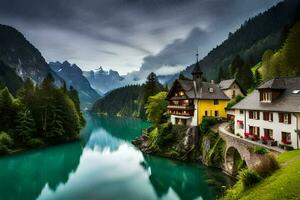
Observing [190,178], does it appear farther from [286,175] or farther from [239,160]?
[286,175]

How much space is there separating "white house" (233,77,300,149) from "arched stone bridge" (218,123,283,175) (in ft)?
8.23

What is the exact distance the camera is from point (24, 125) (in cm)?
6731

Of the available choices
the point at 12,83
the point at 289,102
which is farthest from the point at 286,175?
the point at 12,83

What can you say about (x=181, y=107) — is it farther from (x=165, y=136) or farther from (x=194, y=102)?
(x=165, y=136)

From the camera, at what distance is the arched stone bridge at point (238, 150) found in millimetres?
30797

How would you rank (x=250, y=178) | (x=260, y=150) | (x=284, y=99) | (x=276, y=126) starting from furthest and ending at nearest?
1. (x=284, y=99)
2. (x=276, y=126)
3. (x=260, y=150)
4. (x=250, y=178)

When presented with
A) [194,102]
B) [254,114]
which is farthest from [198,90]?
[254,114]

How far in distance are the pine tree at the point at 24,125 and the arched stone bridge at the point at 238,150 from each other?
161 feet

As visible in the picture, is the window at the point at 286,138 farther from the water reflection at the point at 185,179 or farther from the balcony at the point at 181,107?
the balcony at the point at 181,107

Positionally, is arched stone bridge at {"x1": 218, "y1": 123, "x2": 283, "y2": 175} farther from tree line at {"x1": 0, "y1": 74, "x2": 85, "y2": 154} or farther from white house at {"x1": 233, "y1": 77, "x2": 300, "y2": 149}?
tree line at {"x1": 0, "y1": 74, "x2": 85, "y2": 154}

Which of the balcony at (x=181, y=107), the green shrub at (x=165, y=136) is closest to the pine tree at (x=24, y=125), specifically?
the green shrub at (x=165, y=136)

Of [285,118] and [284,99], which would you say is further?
[284,99]

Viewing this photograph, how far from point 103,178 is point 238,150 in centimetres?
2185

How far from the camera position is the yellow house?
56.6m
